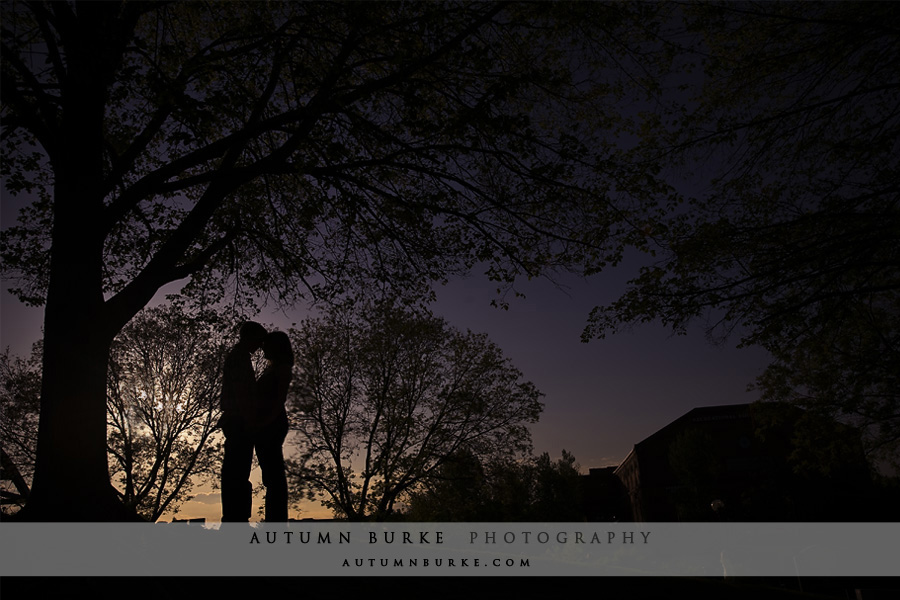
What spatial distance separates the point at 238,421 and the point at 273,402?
34cm

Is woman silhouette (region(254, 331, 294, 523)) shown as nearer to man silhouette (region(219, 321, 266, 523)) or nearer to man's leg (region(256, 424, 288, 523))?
man's leg (region(256, 424, 288, 523))

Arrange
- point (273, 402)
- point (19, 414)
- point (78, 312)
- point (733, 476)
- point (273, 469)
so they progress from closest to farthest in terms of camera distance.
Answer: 1. point (273, 402)
2. point (273, 469)
3. point (78, 312)
4. point (19, 414)
5. point (733, 476)

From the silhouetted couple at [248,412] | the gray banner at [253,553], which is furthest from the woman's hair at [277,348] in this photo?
the gray banner at [253,553]

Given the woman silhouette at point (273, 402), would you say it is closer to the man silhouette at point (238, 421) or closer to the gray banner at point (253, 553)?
the man silhouette at point (238, 421)

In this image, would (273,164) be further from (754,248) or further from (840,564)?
(840,564)

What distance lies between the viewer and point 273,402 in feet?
16.2

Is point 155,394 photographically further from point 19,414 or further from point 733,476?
point 733,476

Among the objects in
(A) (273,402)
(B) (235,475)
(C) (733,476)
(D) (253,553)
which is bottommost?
(D) (253,553)

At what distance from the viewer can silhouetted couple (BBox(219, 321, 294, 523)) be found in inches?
188

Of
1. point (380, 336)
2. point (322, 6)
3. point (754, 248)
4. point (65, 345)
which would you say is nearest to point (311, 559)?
point (65, 345)

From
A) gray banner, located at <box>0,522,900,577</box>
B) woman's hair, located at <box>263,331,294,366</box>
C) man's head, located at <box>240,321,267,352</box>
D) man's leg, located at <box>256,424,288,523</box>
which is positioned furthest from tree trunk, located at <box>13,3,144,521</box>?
woman's hair, located at <box>263,331,294,366</box>

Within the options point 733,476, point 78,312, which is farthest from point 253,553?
point 733,476

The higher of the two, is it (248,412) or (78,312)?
(78,312)

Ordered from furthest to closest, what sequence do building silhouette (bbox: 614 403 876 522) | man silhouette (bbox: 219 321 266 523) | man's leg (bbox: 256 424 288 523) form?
building silhouette (bbox: 614 403 876 522)
man's leg (bbox: 256 424 288 523)
man silhouette (bbox: 219 321 266 523)
